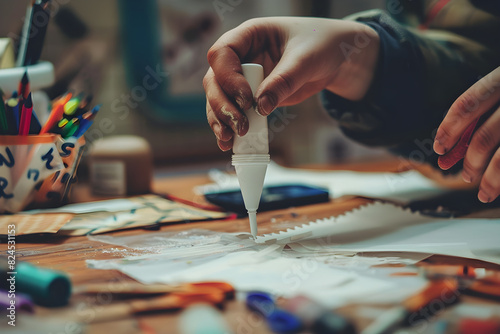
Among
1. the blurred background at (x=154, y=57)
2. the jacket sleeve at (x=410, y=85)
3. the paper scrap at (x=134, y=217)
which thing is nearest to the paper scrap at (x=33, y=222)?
the paper scrap at (x=134, y=217)

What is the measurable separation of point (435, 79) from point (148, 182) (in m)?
0.42

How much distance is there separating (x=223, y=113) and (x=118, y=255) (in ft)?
0.44

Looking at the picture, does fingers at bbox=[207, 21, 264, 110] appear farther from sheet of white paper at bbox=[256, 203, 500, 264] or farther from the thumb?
sheet of white paper at bbox=[256, 203, 500, 264]

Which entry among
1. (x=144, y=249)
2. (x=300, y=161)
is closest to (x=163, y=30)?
(x=300, y=161)

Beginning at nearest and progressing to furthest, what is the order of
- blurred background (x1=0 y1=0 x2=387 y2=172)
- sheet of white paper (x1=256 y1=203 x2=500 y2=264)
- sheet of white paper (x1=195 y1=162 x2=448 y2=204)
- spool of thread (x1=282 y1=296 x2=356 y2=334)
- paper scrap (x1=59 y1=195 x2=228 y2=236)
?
spool of thread (x1=282 y1=296 x2=356 y2=334), sheet of white paper (x1=256 y1=203 x2=500 y2=264), paper scrap (x1=59 y1=195 x2=228 y2=236), sheet of white paper (x1=195 y1=162 x2=448 y2=204), blurred background (x1=0 y1=0 x2=387 y2=172)

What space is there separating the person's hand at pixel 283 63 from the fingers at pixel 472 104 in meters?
0.13

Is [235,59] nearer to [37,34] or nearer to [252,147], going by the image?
[252,147]

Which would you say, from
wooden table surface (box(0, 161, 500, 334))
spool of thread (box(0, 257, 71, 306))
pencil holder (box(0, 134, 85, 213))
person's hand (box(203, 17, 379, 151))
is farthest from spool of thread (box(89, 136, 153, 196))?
spool of thread (box(0, 257, 71, 306))

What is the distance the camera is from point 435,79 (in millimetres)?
540

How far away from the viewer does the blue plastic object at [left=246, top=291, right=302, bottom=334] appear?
196 mm

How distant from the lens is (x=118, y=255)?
0.33m

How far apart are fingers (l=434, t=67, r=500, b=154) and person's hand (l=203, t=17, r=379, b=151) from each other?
5.1 inches

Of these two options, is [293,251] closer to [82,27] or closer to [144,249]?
[144,249]

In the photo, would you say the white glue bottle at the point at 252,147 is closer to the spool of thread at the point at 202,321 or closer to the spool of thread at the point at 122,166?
the spool of thread at the point at 202,321
